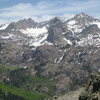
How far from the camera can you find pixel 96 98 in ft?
198

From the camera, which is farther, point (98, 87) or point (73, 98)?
point (73, 98)

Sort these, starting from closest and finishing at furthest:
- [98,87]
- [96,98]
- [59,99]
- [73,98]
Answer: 1. [96,98]
2. [98,87]
3. [73,98]
4. [59,99]

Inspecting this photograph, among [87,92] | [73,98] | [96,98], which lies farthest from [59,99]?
[96,98]

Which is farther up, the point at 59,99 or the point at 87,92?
the point at 87,92

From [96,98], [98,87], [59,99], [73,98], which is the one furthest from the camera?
[59,99]

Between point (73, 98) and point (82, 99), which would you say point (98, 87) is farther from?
point (73, 98)

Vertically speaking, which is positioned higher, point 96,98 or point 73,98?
point 96,98

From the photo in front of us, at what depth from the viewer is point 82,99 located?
2731 inches

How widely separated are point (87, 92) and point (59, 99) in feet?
129

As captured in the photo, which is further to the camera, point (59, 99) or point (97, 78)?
point (59, 99)

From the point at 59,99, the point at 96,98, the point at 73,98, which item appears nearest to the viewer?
the point at 96,98

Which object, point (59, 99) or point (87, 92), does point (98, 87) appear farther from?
point (59, 99)

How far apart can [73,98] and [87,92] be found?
85.9 feet

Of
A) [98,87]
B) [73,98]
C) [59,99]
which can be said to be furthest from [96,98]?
[59,99]
